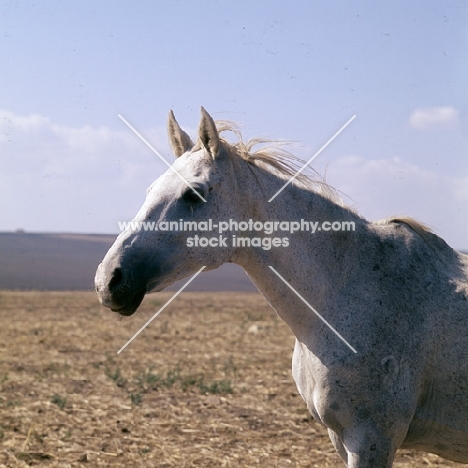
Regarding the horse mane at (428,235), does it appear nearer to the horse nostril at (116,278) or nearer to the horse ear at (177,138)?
the horse ear at (177,138)

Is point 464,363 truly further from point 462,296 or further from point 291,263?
point 291,263

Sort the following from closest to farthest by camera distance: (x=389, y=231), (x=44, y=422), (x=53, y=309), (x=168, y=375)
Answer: (x=389, y=231), (x=44, y=422), (x=168, y=375), (x=53, y=309)

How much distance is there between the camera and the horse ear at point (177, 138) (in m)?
3.30

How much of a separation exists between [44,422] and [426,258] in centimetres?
502

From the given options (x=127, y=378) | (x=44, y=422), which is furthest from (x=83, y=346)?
(x=44, y=422)

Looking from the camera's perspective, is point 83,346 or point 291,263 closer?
point 291,263

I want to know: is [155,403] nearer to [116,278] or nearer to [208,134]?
[116,278]

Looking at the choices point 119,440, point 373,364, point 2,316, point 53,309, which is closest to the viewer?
point 373,364

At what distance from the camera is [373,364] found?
2996mm

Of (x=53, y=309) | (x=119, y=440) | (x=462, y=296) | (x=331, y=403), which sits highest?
(x=462, y=296)

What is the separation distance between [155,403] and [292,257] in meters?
5.03

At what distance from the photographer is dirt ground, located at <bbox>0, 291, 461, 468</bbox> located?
5.64 metres

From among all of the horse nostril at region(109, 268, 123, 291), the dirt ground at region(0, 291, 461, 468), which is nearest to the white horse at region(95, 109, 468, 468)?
the horse nostril at region(109, 268, 123, 291)

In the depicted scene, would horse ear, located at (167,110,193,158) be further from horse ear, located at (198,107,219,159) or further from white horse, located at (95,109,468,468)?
horse ear, located at (198,107,219,159)
